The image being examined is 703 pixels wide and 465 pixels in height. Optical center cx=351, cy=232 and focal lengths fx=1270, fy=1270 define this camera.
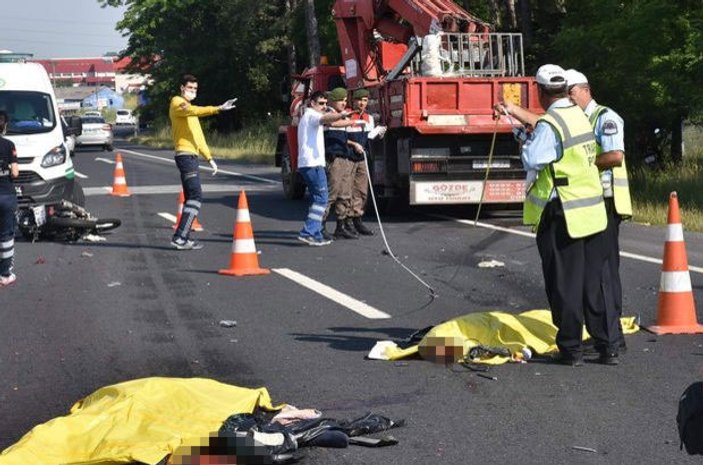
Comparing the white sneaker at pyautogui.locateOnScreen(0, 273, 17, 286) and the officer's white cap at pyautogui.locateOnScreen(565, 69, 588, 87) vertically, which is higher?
the officer's white cap at pyautogui.locateOnScreen(565, 69, 588, 87)

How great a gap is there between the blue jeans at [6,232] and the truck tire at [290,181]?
363 inches

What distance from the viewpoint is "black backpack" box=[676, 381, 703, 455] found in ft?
11.9

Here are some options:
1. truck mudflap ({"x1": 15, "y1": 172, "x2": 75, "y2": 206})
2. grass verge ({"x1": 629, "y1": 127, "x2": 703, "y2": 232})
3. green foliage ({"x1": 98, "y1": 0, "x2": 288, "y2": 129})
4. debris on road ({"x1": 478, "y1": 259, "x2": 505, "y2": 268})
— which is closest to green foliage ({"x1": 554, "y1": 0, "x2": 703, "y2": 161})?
grass verge ({"x1": 629, "y1": 127, "x2": 703, "y2": 232})

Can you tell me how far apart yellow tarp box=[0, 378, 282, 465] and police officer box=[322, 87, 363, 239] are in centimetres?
858

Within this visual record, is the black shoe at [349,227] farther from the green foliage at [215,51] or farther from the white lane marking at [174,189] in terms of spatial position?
the green foliage at [215,51]

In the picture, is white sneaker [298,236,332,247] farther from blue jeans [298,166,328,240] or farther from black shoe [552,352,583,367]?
black shoe [552,352,583,367]

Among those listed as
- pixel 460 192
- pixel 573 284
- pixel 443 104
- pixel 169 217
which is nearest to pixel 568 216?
pixel 573 284

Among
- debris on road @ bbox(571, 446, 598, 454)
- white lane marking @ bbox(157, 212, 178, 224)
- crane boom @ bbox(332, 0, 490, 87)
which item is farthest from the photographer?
crane boom @ bbox(332, 0, 490, 87)

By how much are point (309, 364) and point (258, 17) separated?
51.3m

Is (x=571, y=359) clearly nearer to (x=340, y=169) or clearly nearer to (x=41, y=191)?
(x=340, y=169)

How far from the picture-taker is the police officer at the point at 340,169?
15.5 metres

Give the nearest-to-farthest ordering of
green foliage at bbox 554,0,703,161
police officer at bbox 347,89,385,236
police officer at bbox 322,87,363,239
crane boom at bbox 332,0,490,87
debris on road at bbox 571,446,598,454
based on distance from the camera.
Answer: debris on road at bbox 571,446,598,454, police officer at bbox 322,87,363,239, police officer at bbox 347,89,385,236, crane boom at bbox 332,0,490,87, green foliage at bbox 554,0,703,161

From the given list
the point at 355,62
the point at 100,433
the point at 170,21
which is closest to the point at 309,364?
the point at 100,433

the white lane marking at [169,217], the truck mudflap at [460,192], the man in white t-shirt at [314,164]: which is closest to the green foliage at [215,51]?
the white lane marking at [169,217]
